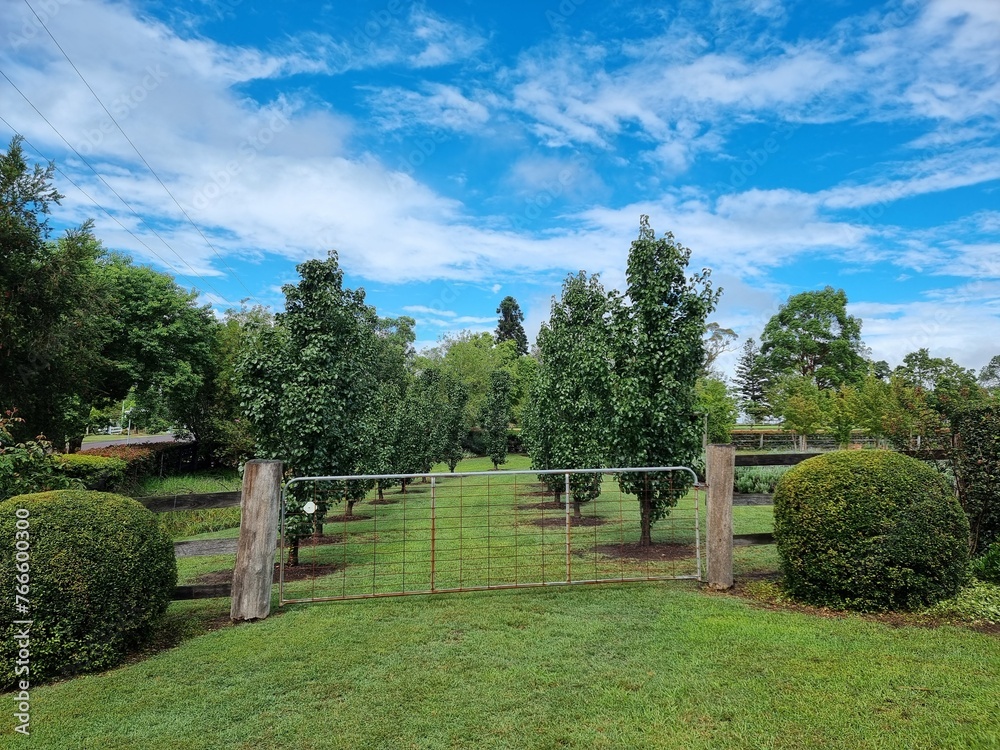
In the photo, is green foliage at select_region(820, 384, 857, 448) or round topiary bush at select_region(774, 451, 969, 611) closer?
round topiary bush at select_region(774, 451, 969, 611)

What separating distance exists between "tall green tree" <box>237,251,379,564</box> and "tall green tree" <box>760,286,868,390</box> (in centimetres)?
5501

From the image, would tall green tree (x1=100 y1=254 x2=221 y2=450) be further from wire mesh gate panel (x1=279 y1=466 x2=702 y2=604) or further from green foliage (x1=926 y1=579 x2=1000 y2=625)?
green foliage (x1=926 y1=579 x2=1000 y2=625)

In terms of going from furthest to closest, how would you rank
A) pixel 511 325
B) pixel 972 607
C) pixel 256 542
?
1. pixel 511 325
2. pixel 256 542
3. pixel 972 607

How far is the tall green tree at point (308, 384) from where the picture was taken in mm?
8617

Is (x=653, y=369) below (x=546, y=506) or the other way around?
the other way around

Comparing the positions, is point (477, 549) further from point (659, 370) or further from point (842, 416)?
point (842, 416)

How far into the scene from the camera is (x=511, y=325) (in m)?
75.7

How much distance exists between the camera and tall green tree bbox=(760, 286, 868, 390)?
181 ft

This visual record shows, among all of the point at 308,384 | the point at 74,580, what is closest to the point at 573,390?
the point at 308,384

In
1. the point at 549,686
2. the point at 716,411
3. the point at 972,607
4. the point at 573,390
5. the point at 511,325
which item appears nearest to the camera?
the point at 549,686

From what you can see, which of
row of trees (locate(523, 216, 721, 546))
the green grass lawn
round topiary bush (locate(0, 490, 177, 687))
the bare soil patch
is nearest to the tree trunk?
row of trees (locate(523, 216, 721, 546))

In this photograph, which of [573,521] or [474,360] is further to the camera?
[474,360]

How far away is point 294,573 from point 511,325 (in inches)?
2678

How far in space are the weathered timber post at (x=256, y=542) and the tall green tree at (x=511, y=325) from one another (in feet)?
227
